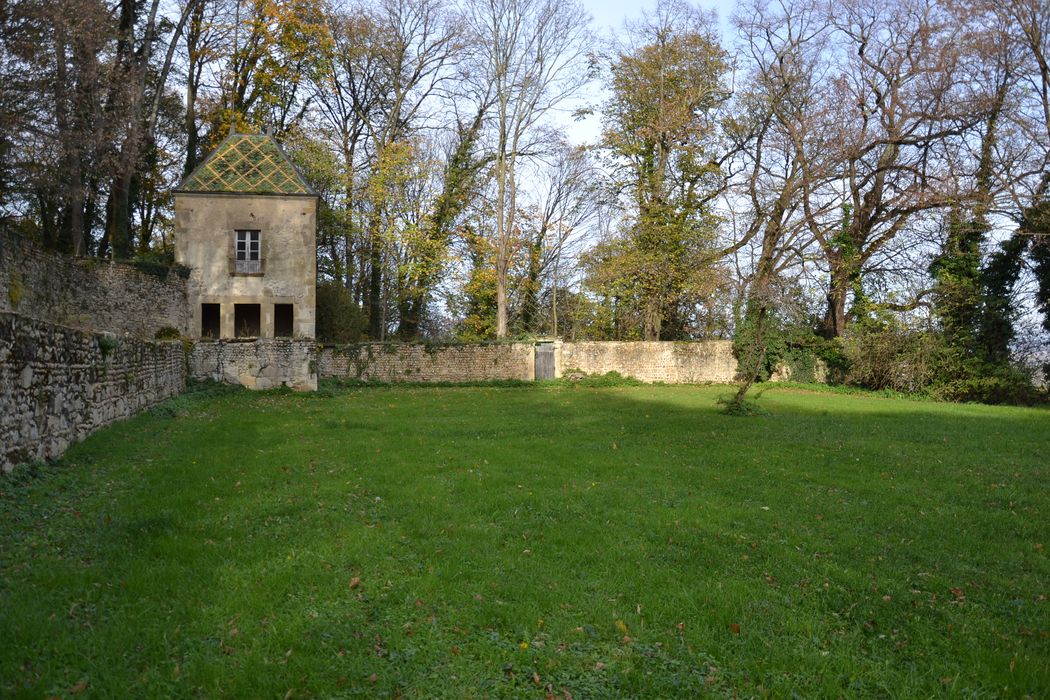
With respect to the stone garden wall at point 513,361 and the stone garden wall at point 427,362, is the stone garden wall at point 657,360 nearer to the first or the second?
the stone garden wall at point 513,361

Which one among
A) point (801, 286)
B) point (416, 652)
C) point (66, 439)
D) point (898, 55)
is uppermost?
point (898, 55)

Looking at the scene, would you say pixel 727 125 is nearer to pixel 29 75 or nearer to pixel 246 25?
pixel 246 25

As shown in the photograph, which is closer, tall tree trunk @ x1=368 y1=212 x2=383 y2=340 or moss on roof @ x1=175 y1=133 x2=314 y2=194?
moss on roof @ x1=175 y1=133 x2=314 y2=194

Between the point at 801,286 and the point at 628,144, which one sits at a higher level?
the point at 628,144

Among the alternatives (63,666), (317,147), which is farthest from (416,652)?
(317,147)

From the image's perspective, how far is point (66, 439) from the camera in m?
8.84

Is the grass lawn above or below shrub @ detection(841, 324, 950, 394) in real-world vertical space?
below

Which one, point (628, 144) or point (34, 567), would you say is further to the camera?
point (628, 144)

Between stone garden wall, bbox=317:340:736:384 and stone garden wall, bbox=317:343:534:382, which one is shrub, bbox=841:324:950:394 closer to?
stone garden wall, bbox=317:340:736:384

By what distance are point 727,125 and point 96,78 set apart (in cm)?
2521

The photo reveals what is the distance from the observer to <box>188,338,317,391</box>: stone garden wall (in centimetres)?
2105

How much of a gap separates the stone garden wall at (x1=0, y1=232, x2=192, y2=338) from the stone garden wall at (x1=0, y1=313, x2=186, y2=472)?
2.85 ft

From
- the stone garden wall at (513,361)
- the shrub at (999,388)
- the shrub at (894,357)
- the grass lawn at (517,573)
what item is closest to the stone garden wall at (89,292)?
the stone garden wall at (513,361)

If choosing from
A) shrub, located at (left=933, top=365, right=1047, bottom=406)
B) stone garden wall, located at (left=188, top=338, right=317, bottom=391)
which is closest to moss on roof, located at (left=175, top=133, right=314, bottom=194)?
stone garden wall, located at (left=188, top=338, right=317, bottom=391)
